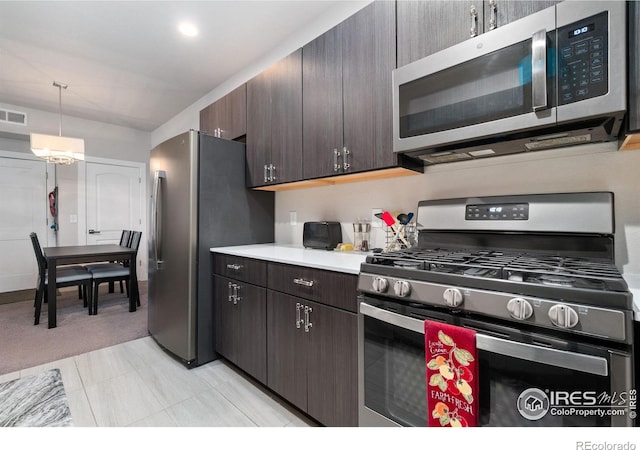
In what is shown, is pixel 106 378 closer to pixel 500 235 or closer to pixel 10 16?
pixel 500 235

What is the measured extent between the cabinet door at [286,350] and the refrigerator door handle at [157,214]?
1.29m

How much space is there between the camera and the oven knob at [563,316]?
77 centimetres

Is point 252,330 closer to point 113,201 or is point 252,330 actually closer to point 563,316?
point 563,316

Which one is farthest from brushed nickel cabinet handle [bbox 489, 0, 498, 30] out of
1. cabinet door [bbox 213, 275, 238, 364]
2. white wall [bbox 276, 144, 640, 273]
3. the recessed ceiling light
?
the recessed ceiling light

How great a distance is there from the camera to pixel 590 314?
76cm

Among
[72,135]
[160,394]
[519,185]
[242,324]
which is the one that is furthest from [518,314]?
[72,135]

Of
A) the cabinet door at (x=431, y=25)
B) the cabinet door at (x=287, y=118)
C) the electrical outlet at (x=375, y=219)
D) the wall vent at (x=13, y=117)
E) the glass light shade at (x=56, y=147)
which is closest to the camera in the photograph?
the cabinet door at (x=431, y=25)

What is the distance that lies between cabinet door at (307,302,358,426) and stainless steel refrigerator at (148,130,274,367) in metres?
1.10

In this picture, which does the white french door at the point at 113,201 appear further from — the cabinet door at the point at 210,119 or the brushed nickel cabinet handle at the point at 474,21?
the brushed nickel cabinet handle at the point at 474,21

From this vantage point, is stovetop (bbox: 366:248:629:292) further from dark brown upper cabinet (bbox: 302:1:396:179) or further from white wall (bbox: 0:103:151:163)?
white wall (bbox: 0:103:151:163)

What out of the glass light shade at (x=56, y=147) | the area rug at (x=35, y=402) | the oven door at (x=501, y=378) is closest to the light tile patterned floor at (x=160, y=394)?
the area rug at (x=35, y=402)

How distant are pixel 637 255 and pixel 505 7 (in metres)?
1.13

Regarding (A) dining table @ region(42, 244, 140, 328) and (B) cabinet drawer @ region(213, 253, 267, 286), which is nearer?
(B) cabinet drawer @ region(213, 253, 267, 286)

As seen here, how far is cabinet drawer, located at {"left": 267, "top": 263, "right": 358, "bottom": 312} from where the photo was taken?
1.36 meters
